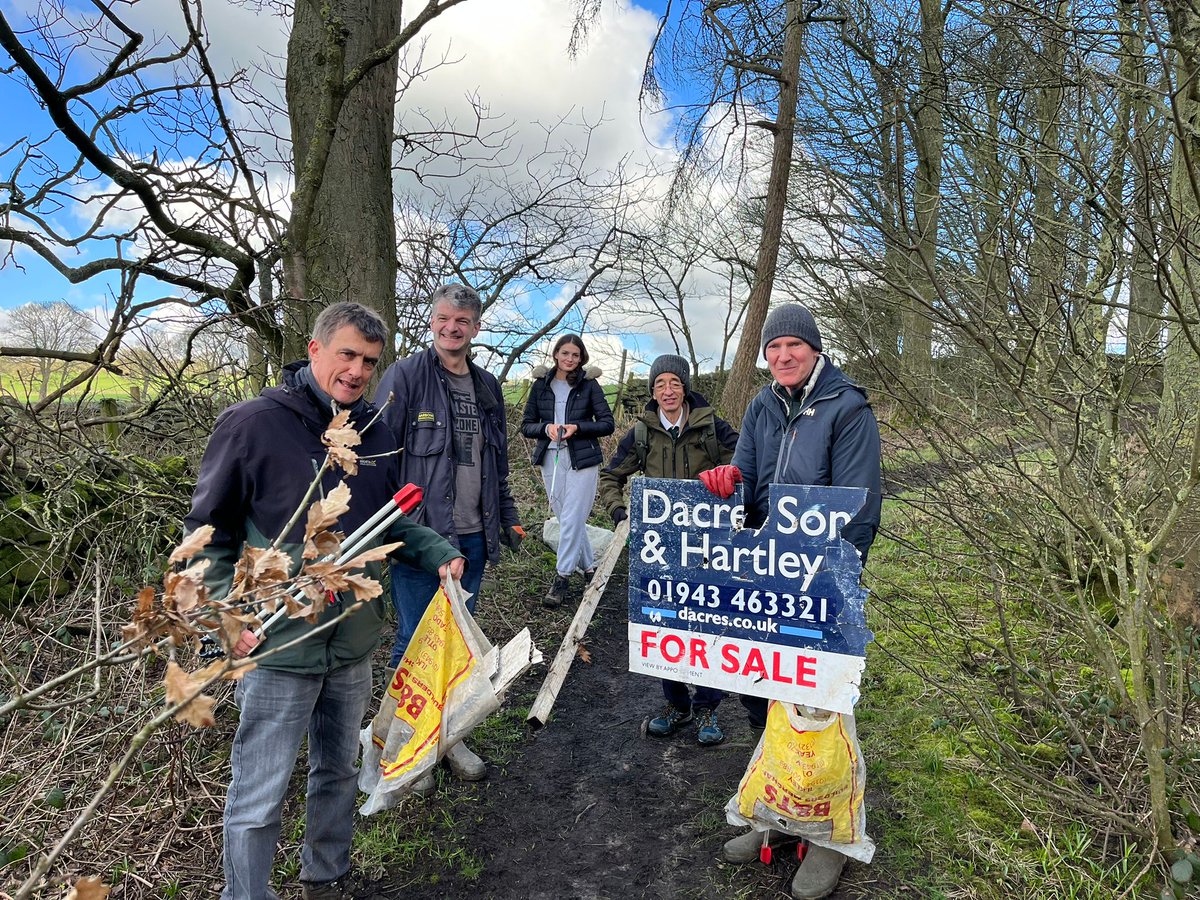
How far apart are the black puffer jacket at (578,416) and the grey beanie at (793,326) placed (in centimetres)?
317

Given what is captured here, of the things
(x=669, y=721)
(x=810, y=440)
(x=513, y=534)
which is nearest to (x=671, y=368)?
(x=513, y=534)

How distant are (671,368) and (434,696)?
2490mm

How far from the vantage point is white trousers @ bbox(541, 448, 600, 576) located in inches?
249

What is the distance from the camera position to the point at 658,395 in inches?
179

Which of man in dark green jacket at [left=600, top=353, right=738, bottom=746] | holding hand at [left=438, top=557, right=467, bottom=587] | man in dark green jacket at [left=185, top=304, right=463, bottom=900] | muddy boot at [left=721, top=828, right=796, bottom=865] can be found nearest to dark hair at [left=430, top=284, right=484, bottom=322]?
man in dark green jacket at [left=185, top=304, right=463, bottom=900]

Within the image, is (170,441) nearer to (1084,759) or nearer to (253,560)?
(253,560)

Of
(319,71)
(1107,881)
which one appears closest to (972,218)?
(1107,881)

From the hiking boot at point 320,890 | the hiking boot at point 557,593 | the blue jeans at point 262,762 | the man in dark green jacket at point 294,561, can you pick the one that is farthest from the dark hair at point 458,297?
the hiking boot at point 557,593

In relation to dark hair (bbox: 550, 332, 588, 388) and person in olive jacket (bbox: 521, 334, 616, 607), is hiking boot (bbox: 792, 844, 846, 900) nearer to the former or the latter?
person in olive jacket (bbox: 521, 334, 616, 607)

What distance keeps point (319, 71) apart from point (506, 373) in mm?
4728

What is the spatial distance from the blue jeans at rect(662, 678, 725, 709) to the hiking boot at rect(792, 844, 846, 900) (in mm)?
1197

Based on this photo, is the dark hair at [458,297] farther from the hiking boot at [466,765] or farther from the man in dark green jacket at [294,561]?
the hiking boot at [466,765]

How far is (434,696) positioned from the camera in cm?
279

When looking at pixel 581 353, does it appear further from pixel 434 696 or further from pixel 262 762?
pixel 262 762
